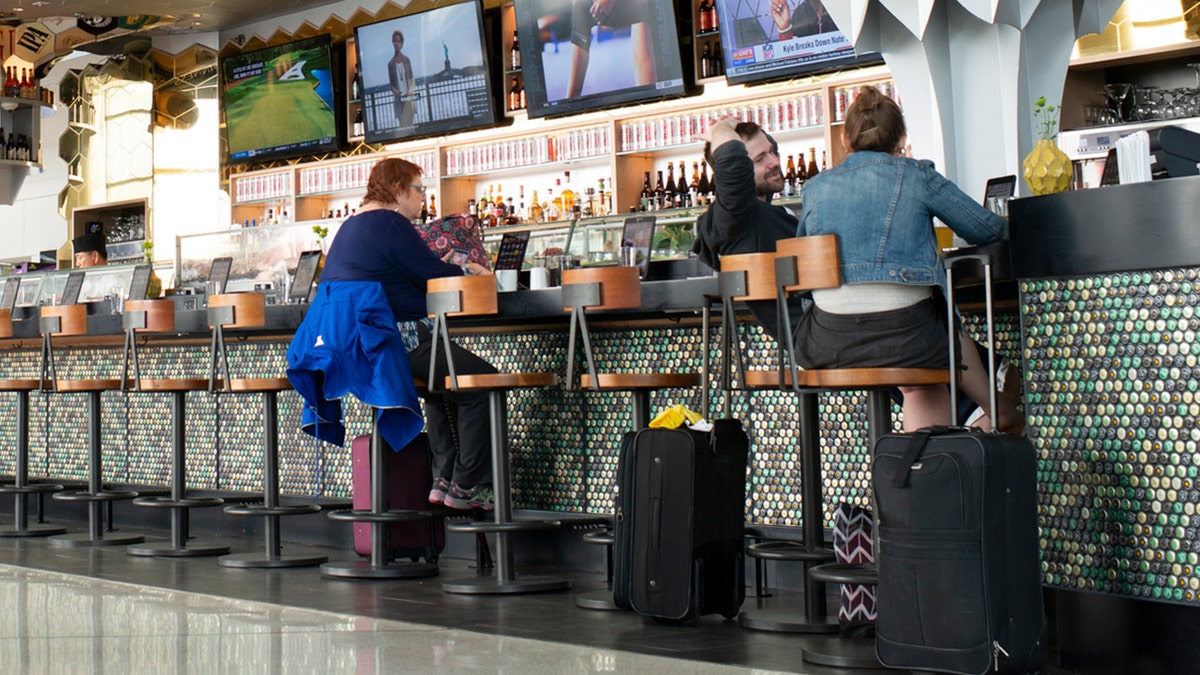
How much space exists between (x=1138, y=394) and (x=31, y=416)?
611cm

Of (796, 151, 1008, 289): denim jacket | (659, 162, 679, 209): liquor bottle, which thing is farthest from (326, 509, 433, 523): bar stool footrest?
(659, 162, 679, 209): liquor bottle

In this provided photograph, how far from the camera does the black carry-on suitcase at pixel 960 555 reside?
2.70 metres

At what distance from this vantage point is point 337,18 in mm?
10055

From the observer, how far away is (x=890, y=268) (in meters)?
3.12

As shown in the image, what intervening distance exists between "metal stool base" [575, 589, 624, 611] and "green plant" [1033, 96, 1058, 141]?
1.92 metres

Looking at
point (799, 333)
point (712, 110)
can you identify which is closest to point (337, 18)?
point (712, 110)

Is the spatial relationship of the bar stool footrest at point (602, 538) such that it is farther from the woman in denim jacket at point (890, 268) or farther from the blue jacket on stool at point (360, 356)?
the woman in denim jacket at point (890, 268)

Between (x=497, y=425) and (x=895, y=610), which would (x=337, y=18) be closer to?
(x=497, y=425)

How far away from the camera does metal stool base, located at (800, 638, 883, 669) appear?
2992 millimetres

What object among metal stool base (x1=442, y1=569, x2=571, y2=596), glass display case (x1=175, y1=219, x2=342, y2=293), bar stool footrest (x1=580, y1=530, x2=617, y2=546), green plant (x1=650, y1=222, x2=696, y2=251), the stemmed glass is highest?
the stemmed glass

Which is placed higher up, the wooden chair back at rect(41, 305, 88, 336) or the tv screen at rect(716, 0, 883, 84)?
the tv screen at rect(716, 0, 883, 84)

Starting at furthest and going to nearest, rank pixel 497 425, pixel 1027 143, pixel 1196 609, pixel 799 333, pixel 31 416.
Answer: pixel 31 416, pixel 1027 143, pixel 497 425, pixel 799 333, pixel 1196 609

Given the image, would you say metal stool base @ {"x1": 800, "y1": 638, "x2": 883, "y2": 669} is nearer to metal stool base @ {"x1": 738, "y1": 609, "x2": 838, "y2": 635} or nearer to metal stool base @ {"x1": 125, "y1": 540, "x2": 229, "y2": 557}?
metal stool base @ {"x1": 738, "y1": 609, "x2": 838, "y2": 635}

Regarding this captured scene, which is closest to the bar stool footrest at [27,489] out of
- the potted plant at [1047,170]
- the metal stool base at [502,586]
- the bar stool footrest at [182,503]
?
the bar stool footrest at [182,503]
